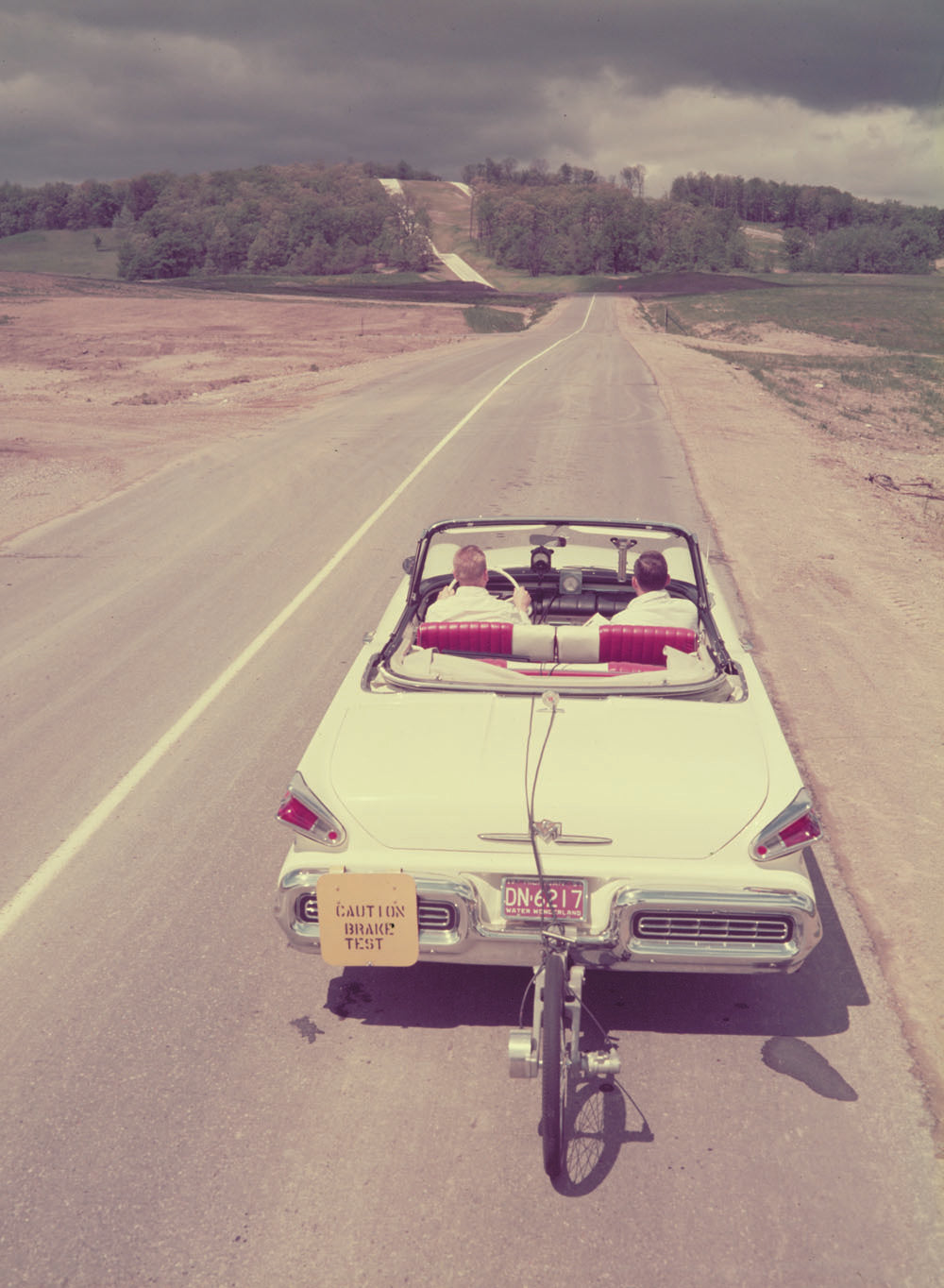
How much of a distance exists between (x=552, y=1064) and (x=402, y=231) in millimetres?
155053

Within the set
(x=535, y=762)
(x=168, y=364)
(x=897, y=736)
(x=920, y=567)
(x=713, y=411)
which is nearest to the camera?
(x=535, y=762)

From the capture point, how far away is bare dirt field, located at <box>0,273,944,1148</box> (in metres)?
5.66

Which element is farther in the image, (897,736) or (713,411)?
(713,411)

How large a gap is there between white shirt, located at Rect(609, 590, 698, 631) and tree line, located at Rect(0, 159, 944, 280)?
13345 cm

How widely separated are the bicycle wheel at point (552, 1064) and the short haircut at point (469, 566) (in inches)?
102

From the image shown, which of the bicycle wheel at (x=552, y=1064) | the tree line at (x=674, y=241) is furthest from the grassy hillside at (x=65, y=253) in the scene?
the bicycle wheel at (x=552, y=1064)

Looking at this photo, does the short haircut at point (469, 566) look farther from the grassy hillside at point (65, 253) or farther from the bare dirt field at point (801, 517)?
the grassy hillside at point (65, 253)

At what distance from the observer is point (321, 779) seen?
159 inches

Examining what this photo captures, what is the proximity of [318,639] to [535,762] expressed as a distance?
17.5ft

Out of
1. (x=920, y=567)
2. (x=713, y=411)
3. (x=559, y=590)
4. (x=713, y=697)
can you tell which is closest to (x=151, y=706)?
(x=559, y=590)

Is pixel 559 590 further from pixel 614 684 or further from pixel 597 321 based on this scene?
pixel 597 321

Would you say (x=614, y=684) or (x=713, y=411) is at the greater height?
(x=614, y=684)

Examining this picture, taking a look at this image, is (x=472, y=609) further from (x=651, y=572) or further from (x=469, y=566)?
(x=651, y=572)

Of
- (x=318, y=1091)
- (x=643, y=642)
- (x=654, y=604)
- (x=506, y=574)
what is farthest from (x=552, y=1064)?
(x=506, y=574)
